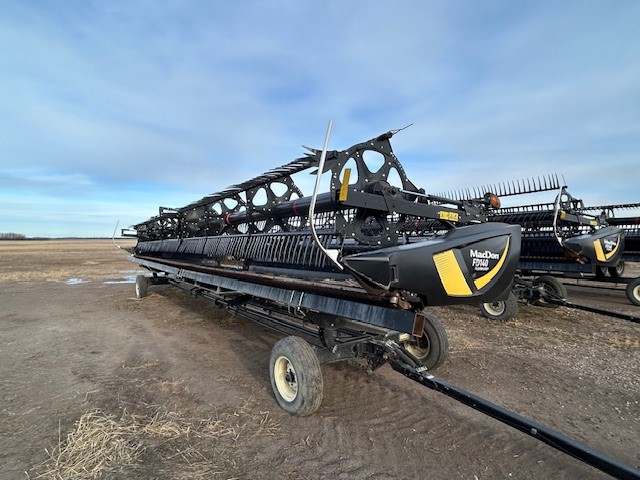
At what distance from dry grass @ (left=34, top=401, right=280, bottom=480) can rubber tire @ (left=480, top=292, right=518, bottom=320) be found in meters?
4.75

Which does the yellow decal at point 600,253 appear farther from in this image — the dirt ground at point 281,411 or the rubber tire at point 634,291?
the dirt ground at point 281,411

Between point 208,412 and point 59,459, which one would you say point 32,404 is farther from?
point 208,412

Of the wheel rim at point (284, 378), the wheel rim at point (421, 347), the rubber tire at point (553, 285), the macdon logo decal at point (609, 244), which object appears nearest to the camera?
the wheel rim at point (284, 378)

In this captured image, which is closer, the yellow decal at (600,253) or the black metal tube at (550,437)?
the black metal tube at (550,437)

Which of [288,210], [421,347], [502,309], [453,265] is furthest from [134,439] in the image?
[502,309]

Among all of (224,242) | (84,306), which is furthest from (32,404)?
(84,306)

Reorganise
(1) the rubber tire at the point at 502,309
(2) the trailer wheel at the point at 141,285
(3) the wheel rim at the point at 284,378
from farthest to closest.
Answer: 1. (2) the trailer wheel at the point at 141,285
2. (1) the rubber tire at the point at 502,309
3. (3) the wheel rim at the point at 284,378

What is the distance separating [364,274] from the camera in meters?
2.55

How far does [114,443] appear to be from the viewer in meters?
2.63

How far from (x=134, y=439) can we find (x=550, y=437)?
2703 millimetres

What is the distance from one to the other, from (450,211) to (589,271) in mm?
5599

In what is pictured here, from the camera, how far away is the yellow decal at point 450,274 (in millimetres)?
2369

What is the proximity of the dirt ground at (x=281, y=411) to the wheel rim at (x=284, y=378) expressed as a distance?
16 centimetres

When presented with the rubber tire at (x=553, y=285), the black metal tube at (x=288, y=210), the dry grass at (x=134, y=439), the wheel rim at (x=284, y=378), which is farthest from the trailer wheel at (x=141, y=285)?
the rubber tire at (x=553, y=285)
